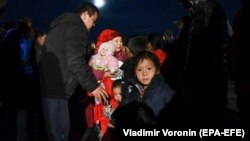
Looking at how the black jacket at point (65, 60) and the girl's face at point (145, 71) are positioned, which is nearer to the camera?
the girl's face at point (145, 71)

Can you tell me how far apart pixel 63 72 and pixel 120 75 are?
4.54 ft

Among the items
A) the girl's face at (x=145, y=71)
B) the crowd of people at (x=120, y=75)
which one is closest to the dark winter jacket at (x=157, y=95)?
the crowd of people at (x=120, y=75)

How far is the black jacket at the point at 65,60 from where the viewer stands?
232 inches

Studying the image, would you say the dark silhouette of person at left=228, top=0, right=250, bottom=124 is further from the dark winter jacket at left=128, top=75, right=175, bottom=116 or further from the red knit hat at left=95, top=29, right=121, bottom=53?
the red knit hat at left=95, top=29, right=121, bottom=53

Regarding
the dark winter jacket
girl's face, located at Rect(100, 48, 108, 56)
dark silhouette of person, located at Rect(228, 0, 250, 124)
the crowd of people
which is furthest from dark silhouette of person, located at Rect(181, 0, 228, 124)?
girl's face, located at Rect(100, 48, 108, 56)

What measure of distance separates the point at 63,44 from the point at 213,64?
2213mm

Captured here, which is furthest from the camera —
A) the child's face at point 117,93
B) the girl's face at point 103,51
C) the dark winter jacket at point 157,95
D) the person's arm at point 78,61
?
the girl's face at point 103,51

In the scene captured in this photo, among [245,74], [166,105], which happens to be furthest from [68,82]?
[245,74]

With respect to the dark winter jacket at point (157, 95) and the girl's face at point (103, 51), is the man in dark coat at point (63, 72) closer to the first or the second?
the dark winter jacket at point (157, 95)

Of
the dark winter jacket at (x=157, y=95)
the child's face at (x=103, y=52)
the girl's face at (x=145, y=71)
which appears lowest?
the dark winter jacket at (x=157, y=95)

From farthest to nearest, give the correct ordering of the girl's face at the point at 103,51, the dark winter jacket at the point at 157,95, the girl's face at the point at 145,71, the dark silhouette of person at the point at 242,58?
the girl's face at the point at 103,51 → the girl's face at the point at 145,71 → the dark winter jacket at the point at 157,95 → the dark silhouette of person at the point at 242,58

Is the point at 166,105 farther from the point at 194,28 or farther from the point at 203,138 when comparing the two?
the point at 194,28

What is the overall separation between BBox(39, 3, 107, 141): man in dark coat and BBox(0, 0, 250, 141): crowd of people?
1 cm

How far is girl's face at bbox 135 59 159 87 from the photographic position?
5391mm
